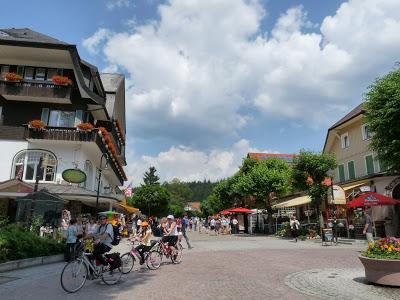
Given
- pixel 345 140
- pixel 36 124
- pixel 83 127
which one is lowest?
pixel 83 127

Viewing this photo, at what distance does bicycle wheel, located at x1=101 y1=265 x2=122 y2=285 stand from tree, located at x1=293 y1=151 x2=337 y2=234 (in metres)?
21.0

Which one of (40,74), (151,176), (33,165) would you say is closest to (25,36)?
(40,74)

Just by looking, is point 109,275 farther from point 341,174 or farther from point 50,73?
point 341,174

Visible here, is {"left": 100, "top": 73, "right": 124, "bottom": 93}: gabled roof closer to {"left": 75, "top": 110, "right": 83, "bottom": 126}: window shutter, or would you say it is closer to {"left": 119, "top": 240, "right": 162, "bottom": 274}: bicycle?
{"left": 75, "top": 110, "right": 83, "bottom": 126}: window shutter

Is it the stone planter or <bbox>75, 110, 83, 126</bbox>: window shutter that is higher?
<bbox>75, 110, 83, 126</bbox>: window shutter

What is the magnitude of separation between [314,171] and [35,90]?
69.2ft

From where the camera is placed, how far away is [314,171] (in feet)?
95.2

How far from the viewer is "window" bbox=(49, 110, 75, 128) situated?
94.7 feet

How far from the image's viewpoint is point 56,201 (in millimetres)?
18344

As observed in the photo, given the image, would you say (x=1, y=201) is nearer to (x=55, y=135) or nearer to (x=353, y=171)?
(x=55, y=135)

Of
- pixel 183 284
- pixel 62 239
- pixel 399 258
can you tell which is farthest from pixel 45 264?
pixel 399 258

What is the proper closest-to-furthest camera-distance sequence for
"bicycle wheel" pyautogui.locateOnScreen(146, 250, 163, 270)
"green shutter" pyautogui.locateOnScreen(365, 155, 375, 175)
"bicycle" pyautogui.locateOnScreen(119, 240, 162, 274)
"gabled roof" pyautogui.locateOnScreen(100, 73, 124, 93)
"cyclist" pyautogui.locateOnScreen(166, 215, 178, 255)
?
"bicycle" pyautogui.locateOnScreen(119, 240, 162, 274), "bicycle wheel" pyautogui.locateOnScreen(146, 250, 163, 270), "cyclist" pyautogui.locateOnScreen(166, 215, 178, 255), "green shutter" pyautogui.locateOnScreen(365, 155, 375, 175), "gabled roof" pyautogui.locateOnScreen(100, 73, 124, 93)

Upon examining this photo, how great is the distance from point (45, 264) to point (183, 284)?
7.61m

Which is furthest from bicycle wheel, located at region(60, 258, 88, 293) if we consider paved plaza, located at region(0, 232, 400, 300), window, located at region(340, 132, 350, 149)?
window, located at region(340, 132, 350, 149)
